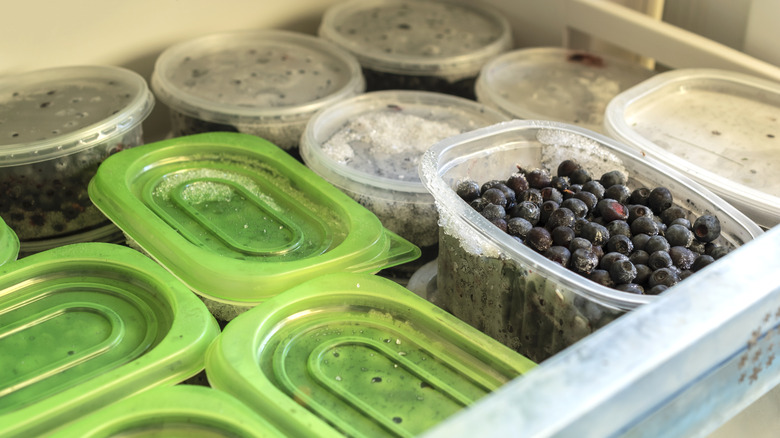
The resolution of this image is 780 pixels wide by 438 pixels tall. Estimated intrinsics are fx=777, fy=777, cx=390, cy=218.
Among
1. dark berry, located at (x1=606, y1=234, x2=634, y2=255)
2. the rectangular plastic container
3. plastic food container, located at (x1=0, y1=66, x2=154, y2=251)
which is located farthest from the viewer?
plastic food container, located at (x1=0, y1=66, x2=154, y2=251)

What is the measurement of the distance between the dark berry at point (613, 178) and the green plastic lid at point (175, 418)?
64cm

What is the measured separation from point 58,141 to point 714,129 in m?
1.13

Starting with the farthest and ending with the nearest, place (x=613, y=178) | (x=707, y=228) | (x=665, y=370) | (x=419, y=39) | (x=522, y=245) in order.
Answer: (x=419, y=39)
(x=613, y=178)
(x=707, y=228)
(x=522, y=245)
(x=665, y=370)

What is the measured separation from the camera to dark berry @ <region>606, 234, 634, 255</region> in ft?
3.40

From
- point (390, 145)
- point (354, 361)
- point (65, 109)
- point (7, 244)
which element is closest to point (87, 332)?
point (7, 244)

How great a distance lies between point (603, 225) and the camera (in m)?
1.10

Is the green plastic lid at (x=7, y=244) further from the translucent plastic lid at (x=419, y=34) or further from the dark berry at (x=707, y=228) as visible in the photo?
the dark berry at (x=707, y=228)

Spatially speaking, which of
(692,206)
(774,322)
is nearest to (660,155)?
(692,206)

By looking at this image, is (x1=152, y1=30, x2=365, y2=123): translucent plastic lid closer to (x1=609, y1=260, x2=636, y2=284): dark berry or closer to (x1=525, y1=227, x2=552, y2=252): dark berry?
(x1=525, y1=227, x2=552, y2=252): dark berry

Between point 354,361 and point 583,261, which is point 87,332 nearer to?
point 354,361

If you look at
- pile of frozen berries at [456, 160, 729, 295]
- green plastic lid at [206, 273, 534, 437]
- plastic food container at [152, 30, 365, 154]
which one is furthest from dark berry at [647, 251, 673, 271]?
plastic food container at [152, 30, 365, 154]

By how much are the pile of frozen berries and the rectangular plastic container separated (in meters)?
0.17

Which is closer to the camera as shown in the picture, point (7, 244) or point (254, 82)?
point (7, 244)

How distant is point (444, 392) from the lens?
3.10 ft
